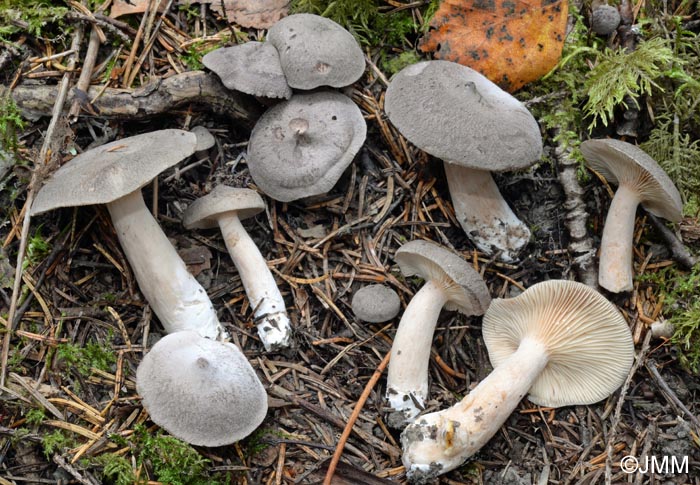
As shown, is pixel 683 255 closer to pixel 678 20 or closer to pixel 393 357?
pixel 678 20

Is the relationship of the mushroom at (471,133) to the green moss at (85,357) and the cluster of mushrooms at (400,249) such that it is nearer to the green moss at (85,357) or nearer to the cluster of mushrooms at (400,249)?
the cluster of mushrooms at (400,249)

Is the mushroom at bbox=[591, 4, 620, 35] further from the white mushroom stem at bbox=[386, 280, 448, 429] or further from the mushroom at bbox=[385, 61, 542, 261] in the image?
the white mushroom stem at bbox=[386, 280, 448, 429]

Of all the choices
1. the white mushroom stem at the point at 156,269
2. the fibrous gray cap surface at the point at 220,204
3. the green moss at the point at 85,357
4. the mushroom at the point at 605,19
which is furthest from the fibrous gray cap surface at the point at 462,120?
the green moss at the point at 85,357

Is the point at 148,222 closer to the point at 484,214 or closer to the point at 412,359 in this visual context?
the point at 412,359

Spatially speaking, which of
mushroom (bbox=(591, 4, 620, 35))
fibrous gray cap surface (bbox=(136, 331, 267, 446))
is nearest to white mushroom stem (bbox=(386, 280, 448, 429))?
fibrous gray cap surface (bbox=(136, 331, 267, 446))

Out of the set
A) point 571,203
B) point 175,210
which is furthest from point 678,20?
point 175,210

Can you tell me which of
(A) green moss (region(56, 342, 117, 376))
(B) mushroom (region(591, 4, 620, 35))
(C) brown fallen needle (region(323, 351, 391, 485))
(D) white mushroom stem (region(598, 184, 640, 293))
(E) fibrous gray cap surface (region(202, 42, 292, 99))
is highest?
(B) mushroom (region(591, 4, 620, 35))
